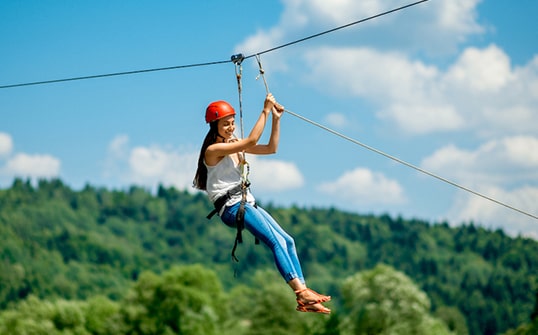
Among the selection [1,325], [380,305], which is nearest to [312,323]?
[380,305]

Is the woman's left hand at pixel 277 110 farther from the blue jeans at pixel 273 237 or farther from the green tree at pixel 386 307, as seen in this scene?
the green tree at pixel 386 307

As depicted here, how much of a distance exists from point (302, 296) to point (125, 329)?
62.3m

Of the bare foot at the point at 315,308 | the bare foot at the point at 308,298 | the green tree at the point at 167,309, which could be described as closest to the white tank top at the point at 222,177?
the bare foot at the point at 308,298

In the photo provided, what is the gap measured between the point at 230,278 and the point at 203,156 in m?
140

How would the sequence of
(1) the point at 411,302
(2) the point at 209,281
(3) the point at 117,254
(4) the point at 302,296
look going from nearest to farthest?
(4) the point at 302,296, (1) the point at 411,302, (2) the point at 209,281, (3) the point at 117,254

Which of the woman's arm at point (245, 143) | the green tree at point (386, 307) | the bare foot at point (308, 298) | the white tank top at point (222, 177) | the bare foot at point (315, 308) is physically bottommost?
the bare foot at point (315, 308)

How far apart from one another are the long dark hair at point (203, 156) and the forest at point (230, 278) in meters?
46.2

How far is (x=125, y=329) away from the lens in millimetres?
71750

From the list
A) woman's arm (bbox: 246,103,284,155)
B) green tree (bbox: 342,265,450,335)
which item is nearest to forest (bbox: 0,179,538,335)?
green tree (bbox: 342,265,450,335)

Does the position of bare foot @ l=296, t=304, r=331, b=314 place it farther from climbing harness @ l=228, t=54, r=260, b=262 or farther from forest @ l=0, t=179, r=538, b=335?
forest @ l=0, t=179, r=538, b=335

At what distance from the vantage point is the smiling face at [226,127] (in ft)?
37.6

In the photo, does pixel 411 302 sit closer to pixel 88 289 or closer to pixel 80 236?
pixel 88 289

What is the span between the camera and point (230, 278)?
5920 inches

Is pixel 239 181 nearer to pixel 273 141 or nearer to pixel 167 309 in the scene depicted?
pixel 273 141
